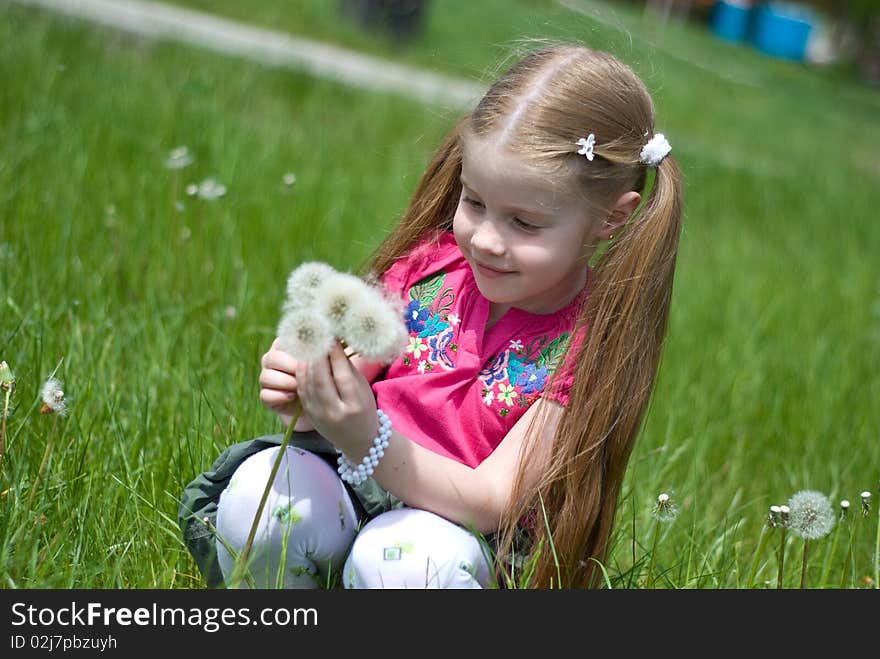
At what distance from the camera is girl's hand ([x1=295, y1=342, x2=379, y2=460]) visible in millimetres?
1528

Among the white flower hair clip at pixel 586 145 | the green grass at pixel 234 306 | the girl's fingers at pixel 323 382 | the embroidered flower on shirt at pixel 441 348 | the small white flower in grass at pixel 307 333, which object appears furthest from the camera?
the green grass at pixel 234 306

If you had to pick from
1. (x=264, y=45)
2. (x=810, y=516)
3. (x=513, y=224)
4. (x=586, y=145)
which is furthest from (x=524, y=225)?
(x=264, y=45)

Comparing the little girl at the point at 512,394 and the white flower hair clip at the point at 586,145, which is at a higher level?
the white flower hair clip at the point at 586,145

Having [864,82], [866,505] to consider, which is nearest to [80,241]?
[866,505]

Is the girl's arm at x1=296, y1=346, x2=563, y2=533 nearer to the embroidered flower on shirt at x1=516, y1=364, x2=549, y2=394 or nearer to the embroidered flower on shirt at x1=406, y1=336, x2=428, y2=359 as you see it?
the embroidered flower on shirt at x1=516, y1=364, x2=549, y2=394

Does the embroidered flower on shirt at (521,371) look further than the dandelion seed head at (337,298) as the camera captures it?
Yes

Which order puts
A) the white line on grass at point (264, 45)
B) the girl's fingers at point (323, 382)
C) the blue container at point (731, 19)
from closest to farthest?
1. the girl's fingers at point (323, 382)
2. the white line on grass at point (264, 45)
3. the blue container at point (731, 19)

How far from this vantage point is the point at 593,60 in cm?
181

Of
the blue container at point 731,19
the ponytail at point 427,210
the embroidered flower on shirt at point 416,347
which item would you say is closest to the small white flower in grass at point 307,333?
the embroidered flower on shirt at point 416,347

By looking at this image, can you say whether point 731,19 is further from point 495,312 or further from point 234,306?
point 495,312

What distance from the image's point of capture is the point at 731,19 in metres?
30.1

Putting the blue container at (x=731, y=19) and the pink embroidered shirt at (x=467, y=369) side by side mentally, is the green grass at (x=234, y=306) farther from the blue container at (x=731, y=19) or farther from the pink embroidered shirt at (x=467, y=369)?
the blue container at (x=731, y=19)

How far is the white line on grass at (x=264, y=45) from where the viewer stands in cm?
543

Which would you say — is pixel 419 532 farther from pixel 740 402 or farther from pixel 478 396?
pixel 740 402
